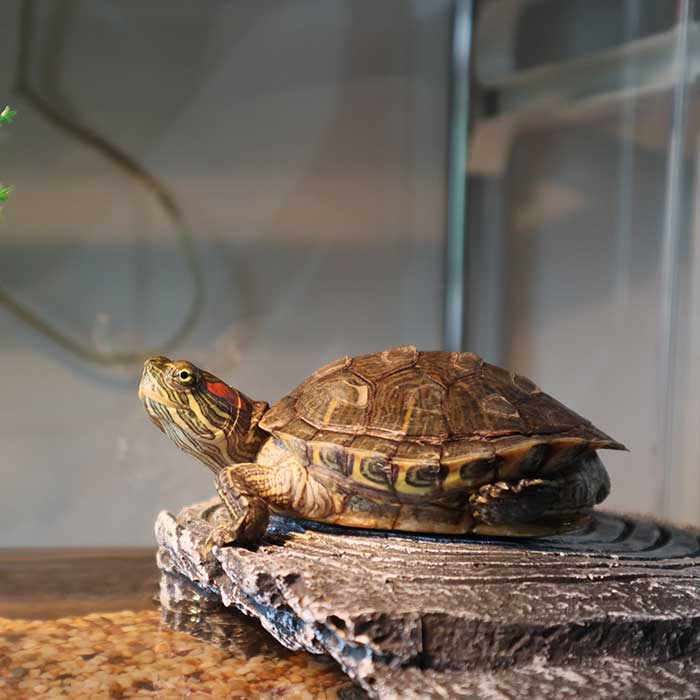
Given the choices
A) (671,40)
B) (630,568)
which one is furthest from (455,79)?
(630,568)

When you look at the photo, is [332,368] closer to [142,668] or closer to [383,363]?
[383,363]

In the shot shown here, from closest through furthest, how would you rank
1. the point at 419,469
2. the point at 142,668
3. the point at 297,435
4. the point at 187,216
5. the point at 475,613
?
the point at 475,613, the point at 142,668, the point at 419,469, the point at 297,435, the point at 187,216

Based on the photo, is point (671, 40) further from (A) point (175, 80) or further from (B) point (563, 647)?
(B) point (563, 647)

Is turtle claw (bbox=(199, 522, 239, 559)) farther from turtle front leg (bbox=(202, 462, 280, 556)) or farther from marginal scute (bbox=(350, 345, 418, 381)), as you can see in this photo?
marginal scute (bbox=(350, 345, 418, 381))

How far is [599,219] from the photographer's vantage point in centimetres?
241

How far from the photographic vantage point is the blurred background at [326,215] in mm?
2246

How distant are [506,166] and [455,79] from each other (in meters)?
0.34

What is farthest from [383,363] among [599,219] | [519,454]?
[599,219]

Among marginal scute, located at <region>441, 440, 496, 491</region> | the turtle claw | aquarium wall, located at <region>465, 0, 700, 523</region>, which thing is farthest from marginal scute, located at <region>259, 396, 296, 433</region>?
aquarium wall, located at <region>465, 0, 700, 523</region>

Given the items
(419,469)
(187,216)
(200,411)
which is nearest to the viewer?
(419,469)

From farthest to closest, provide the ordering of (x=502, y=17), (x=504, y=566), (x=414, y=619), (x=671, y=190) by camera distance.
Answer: (x=502, y=17) < (x=671, y=190) < (x=504, y=566) < (x=414, y=619)

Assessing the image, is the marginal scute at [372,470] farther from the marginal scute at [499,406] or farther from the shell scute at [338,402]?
the marginal scute at [499,406]

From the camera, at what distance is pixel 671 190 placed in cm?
223

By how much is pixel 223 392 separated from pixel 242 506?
12.1 inches
